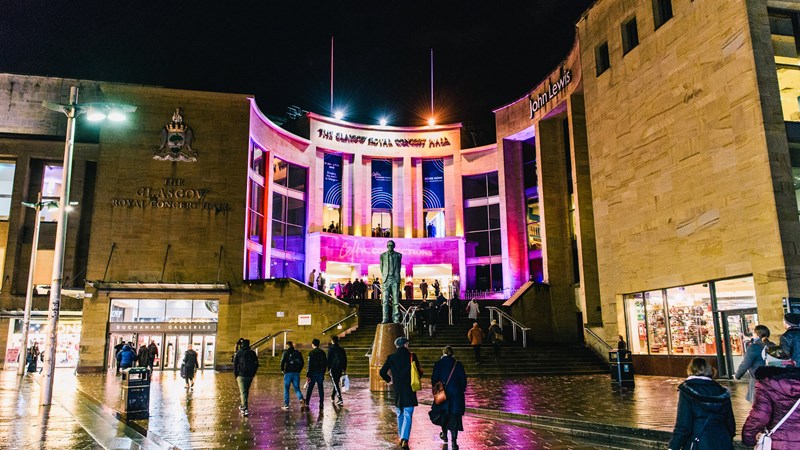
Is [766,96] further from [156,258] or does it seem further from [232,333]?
[156,258]

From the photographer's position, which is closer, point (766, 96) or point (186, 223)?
point (766, 96)

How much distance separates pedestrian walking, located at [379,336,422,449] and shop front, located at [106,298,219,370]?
21.7m

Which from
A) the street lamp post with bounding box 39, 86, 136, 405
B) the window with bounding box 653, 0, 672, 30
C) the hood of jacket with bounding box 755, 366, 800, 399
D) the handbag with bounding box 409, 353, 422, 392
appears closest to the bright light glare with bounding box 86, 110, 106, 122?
the street lamp post with bounding box 39, 86, 136, 405

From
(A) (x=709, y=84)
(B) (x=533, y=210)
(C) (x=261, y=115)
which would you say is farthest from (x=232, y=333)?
(A) (x=709, y=84)

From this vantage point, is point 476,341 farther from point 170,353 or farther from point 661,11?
point 170,353

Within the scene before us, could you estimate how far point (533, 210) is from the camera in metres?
35.6

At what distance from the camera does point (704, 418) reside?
454cm

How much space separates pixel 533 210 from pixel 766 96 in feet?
66.1

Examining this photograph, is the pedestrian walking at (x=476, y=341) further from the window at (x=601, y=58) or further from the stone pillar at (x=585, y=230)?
the window at (x=601, y=58)

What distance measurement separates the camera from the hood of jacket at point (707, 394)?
454 centimetres

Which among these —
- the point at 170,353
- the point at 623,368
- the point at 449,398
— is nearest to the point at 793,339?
the point at 449,398

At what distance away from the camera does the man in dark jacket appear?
24.5 feet

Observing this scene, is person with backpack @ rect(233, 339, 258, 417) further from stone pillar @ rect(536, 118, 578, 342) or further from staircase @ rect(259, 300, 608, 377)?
stone pillar @ rect(536, 118, 578, 342)

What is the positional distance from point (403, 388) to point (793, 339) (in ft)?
17.0
